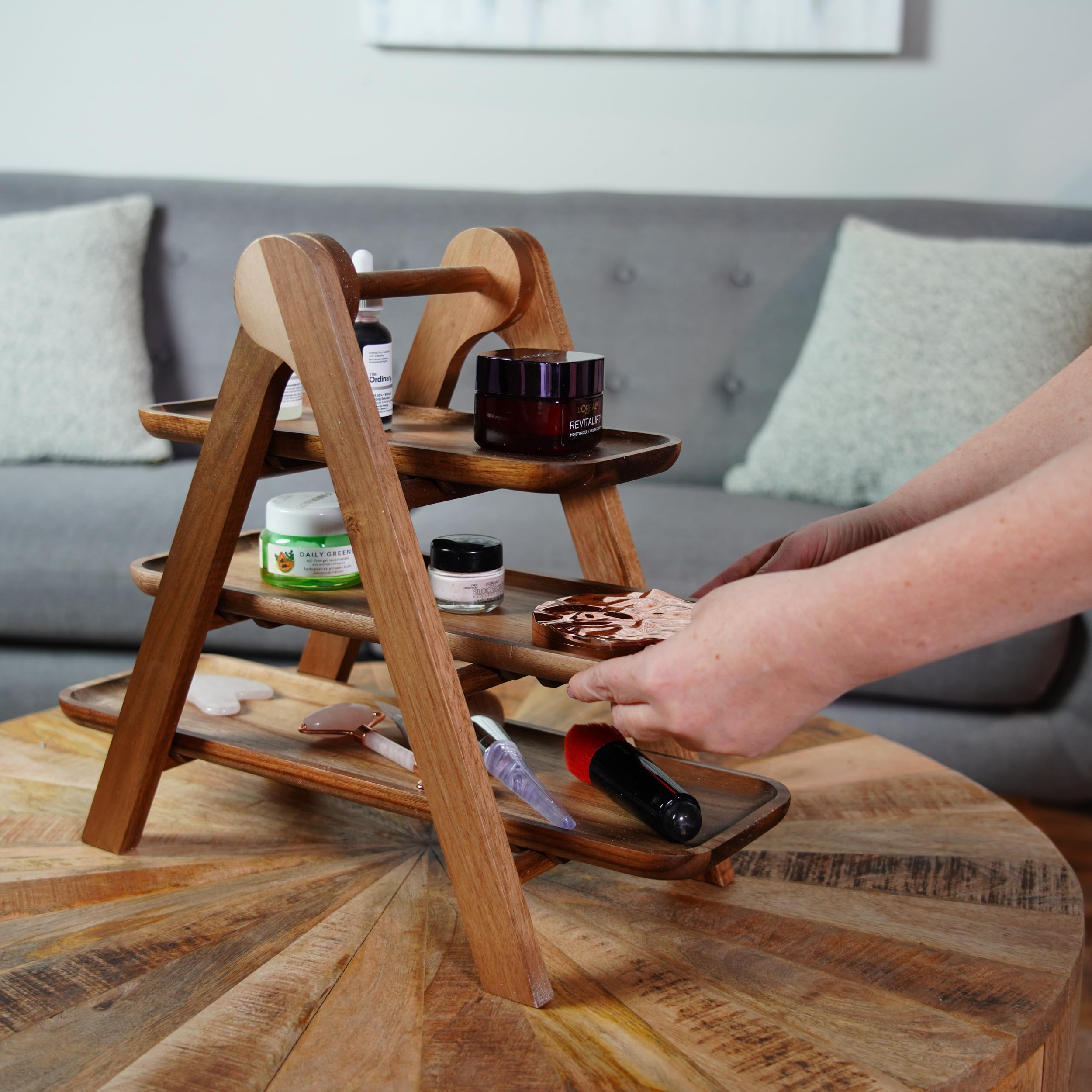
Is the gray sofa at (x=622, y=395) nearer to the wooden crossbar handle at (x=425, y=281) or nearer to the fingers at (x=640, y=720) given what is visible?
the wooden crossbar handle at (x=425, y=281)

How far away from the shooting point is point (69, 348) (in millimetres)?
2025

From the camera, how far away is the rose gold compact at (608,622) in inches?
28.0

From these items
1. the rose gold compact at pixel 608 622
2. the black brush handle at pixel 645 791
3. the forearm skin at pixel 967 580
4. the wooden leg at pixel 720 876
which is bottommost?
the wooden leg at pixel 720 876

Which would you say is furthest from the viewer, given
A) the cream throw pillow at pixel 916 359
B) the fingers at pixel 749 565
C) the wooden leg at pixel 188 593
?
the cream throw pillow at pixel 916 359

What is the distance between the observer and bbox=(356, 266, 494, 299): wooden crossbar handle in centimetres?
72

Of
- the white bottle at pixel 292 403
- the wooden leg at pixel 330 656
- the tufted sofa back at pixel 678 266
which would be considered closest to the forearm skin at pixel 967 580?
the white bottle at pixel 292 403

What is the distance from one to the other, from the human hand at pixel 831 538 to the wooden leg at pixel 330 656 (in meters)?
0.42

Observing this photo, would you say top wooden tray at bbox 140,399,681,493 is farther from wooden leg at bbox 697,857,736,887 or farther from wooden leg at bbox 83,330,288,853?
wooden leg at bbox 697,857,736,887

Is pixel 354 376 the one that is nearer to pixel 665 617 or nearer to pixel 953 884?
pixel 665 617

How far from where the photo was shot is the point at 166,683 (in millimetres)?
824

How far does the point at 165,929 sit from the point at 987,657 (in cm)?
122

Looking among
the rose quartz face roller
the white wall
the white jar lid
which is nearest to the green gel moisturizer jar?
the white jar lid

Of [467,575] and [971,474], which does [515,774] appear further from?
[971,474]

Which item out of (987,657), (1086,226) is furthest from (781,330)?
(987,657)
